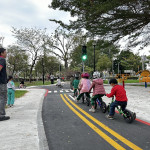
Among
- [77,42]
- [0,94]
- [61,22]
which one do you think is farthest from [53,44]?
[0,94]

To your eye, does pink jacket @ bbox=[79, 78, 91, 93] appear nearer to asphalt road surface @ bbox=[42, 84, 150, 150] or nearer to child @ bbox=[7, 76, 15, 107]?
asphalt road surface @ bbox=[42, 84, 150, 150]

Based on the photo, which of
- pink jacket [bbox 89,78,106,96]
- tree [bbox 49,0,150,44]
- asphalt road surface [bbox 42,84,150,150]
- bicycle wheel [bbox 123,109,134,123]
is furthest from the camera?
tree [bbox 49,0,150,44]

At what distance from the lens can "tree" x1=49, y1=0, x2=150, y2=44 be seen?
44.6 ft

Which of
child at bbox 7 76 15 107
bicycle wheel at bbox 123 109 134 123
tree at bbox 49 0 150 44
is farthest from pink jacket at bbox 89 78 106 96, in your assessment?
tree at bbox 49 0 150 44

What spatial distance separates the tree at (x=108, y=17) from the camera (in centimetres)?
1359

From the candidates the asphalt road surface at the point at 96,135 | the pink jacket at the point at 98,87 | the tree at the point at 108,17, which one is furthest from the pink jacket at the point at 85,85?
the tree at the point at 108,17

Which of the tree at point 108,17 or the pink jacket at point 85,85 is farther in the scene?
the tree at point 108,17

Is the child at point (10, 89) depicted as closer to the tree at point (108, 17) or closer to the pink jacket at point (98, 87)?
the pink jacket at point (98, 87)

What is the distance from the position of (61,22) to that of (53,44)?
32.4 metres

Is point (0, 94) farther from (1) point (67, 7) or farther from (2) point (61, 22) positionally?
(2) point (61, 22)

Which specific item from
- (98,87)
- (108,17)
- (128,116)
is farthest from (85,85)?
(108,17)

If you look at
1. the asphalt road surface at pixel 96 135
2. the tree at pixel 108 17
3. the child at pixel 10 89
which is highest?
the tree at pixel 108 17

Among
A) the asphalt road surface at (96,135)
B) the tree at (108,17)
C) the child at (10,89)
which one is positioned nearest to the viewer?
the asphalt road surface at (96,135)

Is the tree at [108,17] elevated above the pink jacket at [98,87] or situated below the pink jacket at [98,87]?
above
